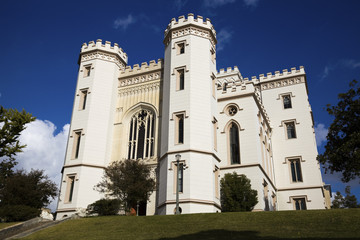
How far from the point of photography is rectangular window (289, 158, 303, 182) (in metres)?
35.8

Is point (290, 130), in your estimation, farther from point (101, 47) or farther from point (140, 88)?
point (101, 47)

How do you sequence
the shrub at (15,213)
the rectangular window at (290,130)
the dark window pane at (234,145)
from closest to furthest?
the shrub at (15,213), the dark window pane at (234,145), the rectangular window at (290,130)

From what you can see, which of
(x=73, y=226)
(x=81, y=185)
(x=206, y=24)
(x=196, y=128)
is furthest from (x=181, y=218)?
(x=206, y=24)

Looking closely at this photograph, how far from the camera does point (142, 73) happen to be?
1358 inches

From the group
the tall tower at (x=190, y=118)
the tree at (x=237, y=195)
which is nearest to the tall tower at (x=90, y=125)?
the tall tower at (x=190, y=118)

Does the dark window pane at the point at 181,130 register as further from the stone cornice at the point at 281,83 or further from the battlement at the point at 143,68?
the stone cornice at the point at 281,83

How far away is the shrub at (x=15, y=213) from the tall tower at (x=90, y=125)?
4.26m

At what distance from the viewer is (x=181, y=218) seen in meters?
19.0

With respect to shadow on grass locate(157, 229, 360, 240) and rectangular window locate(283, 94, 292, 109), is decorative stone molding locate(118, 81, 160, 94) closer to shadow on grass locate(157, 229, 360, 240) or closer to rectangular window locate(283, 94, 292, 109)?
rectangular window locate(283, 94, 292, 109)

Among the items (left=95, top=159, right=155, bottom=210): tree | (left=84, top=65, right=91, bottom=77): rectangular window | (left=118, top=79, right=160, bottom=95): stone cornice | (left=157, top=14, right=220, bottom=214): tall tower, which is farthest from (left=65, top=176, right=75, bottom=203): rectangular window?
(left=84, top=65, right=91, bottom=77): rectangular window

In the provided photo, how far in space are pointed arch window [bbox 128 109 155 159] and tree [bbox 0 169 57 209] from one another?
746cm

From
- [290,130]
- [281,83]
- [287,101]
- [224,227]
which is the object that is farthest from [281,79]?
[224,227]

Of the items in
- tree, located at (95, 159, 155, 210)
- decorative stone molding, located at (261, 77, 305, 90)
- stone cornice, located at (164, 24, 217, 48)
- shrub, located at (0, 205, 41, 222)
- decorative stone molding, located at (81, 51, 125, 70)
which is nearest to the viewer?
shrub, located at (0, 205, 41, 222)

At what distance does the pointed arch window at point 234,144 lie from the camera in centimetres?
3105
